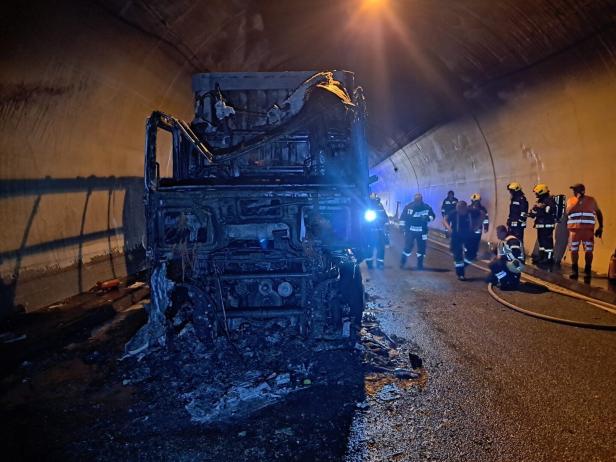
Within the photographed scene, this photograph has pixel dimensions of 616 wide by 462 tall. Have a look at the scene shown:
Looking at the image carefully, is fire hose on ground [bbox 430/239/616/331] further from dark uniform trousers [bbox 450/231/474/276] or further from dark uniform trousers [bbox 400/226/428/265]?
dark uniform trousers [bbox 400/226/428/265]

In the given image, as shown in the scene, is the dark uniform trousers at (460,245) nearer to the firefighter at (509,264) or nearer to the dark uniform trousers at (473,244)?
the dark uniform trousers at (473,244)

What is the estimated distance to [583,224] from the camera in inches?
318

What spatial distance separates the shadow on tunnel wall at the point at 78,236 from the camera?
5.88 meters

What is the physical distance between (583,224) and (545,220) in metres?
1.04

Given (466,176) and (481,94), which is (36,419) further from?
(466,176)

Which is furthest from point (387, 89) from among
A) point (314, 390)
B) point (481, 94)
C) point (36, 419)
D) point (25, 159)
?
point (36, 419)

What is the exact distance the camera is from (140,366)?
164 inches

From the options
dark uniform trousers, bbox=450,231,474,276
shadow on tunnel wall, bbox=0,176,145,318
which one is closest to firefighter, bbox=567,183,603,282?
dark uniform trousers, bbox=450,231,474,276

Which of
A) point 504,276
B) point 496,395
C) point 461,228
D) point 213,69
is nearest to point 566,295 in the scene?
point 504,276

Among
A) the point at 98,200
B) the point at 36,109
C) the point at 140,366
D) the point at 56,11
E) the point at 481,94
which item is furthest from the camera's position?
the point at 481,94

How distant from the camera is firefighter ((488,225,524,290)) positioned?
23.8 feet

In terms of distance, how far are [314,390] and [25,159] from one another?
18.9 ft

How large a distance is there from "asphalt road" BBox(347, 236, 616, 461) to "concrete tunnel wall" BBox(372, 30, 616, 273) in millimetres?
3791

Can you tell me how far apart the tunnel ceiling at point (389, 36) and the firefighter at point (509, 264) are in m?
3.76
